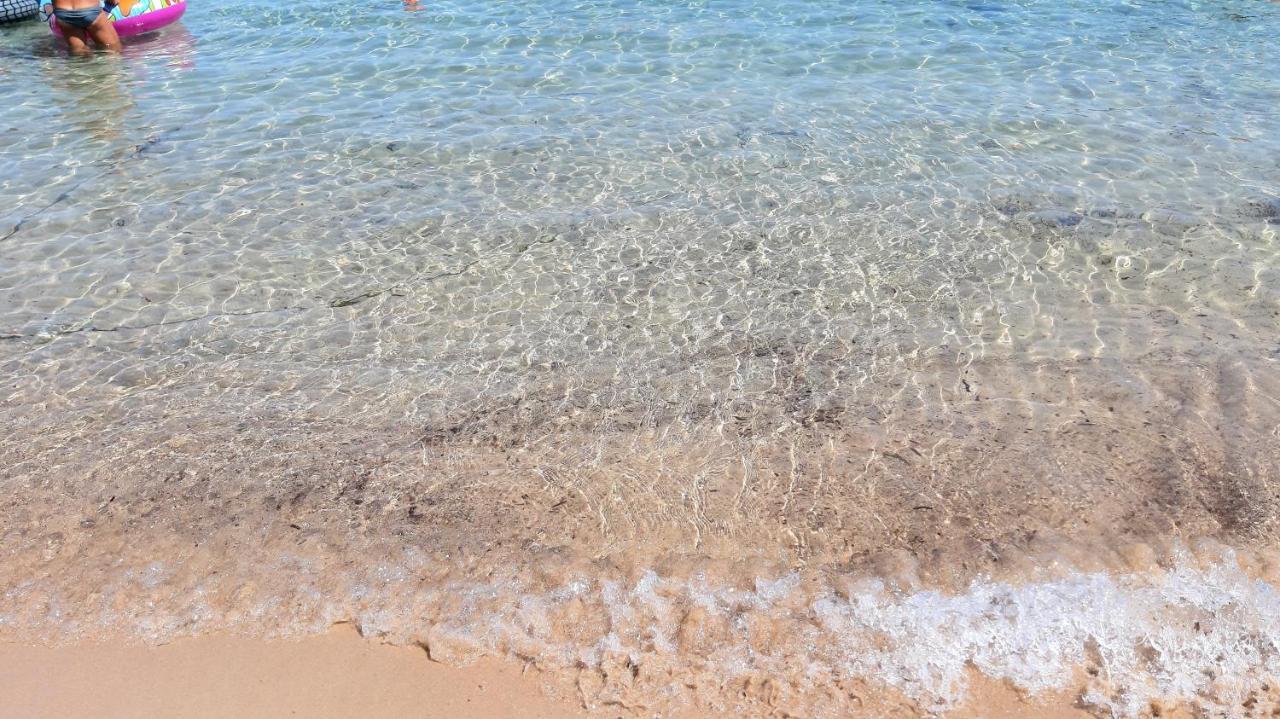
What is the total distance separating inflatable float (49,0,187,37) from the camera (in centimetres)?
1130

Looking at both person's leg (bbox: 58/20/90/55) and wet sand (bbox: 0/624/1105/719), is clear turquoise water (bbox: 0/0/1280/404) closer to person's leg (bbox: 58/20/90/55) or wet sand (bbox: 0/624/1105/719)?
person's leg (bbox: 58/20/90/55)

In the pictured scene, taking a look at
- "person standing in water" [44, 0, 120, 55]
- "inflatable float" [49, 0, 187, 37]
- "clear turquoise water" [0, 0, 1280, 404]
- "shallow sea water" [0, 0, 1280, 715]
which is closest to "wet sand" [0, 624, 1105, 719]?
"shallow sea water" [0, 0, 1280, 715]

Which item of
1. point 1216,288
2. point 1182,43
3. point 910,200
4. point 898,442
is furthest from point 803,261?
point 1182,43

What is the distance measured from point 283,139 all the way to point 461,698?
6.51 m

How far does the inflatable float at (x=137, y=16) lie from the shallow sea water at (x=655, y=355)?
1547mm

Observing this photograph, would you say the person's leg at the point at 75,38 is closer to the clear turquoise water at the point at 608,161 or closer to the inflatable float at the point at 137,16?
the inflatable float at the point at 137,16

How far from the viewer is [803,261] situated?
6.43 meters

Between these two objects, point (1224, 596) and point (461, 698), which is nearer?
point (461, 698)

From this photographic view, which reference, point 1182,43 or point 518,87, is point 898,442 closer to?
point 518,87

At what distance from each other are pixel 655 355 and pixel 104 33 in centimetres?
939

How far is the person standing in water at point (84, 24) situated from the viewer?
1076 centimetres

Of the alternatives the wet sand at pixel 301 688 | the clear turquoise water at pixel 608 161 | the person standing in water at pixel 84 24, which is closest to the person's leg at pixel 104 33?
the person standing in water at pixel 84 24

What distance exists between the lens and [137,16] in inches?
449

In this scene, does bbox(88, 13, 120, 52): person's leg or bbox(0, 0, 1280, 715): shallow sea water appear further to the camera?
bbox(88, 13, 120, 52): person's leg
